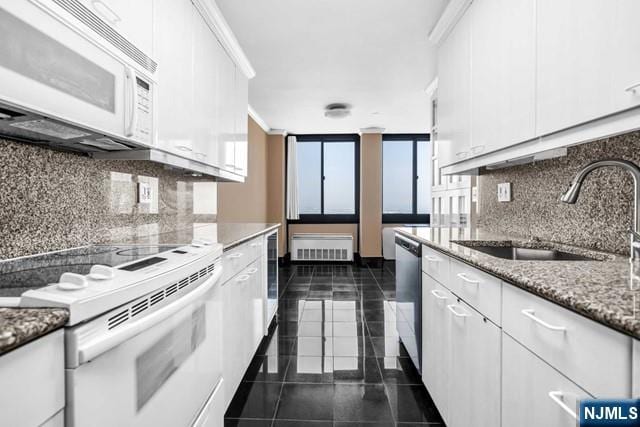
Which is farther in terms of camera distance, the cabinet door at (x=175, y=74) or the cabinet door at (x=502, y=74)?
the cabinet door at (x=175, y=74)

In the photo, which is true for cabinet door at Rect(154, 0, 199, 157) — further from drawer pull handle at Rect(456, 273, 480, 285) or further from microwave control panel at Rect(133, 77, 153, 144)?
drawer pull handle at Rect(456, 273, 480, 285)

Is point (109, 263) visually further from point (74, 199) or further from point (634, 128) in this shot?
→ point (634, 128)

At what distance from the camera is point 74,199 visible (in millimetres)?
1423

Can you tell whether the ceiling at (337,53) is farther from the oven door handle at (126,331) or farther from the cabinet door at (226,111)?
the oven door handle at (126,331)

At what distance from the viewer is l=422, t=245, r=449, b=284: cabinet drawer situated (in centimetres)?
155

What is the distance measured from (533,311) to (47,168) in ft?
5.68

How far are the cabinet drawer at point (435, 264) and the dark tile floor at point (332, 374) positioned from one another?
76 cm

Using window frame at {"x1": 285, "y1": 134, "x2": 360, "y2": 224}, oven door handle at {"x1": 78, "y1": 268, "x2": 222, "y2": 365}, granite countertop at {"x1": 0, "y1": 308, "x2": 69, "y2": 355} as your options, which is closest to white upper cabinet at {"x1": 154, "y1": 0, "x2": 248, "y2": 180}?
oven door handle at {"x1": 78, "y1": 268, "x2": 222, "y2": 365}

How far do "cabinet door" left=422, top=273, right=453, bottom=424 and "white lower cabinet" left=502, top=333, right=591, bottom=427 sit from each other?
51 centimetres

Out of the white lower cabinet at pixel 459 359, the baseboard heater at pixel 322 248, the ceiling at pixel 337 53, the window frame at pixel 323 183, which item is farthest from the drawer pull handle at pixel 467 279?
the window frame at pixel 323 183

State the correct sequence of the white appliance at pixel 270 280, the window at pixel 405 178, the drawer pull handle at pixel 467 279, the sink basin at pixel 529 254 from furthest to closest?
1. the window at pixel 405 178
2. the white appliance at pixel 270 280
3. the sink basin at pixel 529 254
4. the drawer pull handle at pixel 467 279

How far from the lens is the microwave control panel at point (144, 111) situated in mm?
1339

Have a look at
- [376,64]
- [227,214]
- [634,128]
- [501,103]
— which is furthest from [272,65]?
[634,128]

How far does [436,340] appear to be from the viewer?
5.48 ft
